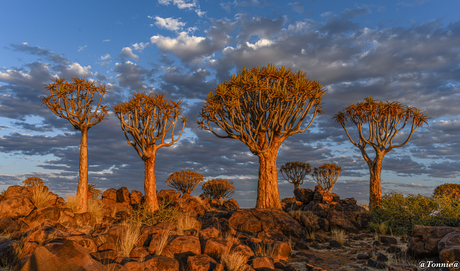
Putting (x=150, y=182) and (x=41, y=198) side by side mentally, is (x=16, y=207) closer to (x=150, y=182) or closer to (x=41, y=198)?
(x=41, y=198)

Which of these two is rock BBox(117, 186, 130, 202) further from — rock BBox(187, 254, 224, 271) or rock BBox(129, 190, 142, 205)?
rock BBox(187, 254, 224, 271)

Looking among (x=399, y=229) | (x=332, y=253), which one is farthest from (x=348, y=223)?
(x=332, y=253)

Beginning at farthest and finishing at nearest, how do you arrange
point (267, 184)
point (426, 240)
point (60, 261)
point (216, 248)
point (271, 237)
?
point (267, 184) < point (271, 237) < point (426, 240) < point (216, 248) < point (60, 261)

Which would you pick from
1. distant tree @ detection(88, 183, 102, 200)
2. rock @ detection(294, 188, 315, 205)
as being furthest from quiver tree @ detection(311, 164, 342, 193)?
distant tree @ detection(88, 183, 102, 200)

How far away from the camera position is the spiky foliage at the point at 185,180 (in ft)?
79.2

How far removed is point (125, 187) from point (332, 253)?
545 inches

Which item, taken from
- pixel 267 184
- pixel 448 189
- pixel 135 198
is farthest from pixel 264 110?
pixel 448 189

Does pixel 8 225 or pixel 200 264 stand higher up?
pixel 8 225

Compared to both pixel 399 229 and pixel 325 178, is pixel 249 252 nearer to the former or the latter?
pixel 399 229

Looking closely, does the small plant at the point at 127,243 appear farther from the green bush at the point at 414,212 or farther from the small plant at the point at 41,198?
the green bush at the point at 414,212

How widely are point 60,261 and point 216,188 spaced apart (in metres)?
20.0

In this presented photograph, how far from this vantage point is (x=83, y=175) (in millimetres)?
14703

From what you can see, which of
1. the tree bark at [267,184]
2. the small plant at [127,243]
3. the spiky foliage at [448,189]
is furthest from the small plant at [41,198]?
the spiky foliage at [448,189]

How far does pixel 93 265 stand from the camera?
5.39m
